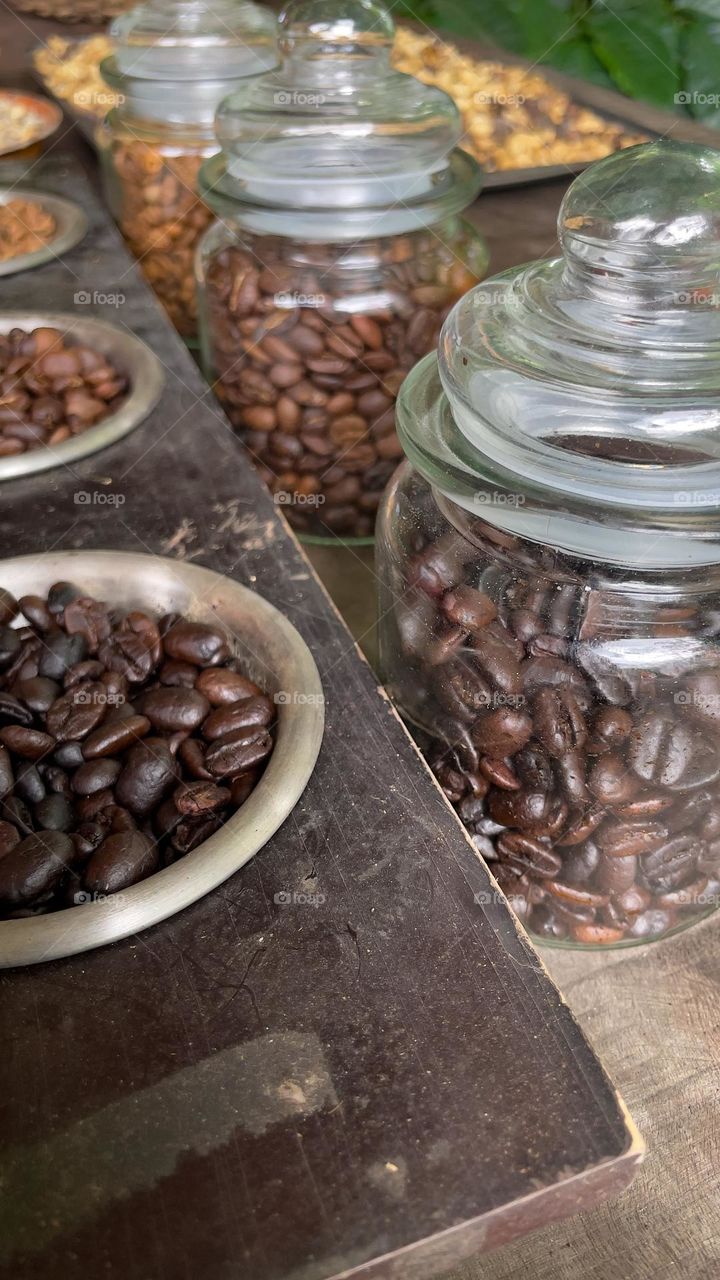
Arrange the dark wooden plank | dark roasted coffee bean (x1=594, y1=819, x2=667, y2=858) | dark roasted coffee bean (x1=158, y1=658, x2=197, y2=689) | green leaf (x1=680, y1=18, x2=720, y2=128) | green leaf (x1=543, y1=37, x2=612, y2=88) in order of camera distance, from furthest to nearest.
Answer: green leaf (x1=543, y1=37, x2=612, y2=88), green leaf (x1=680, y1=18, x2=720, y2=128), dark roasted coffee bean (x1=158, y1=658, x2=197, y2=689), dark roasted coffee bean (x1=594, y1=819, x2=667, y2=858), the dark wooden plank

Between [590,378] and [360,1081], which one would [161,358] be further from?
[360,1081]

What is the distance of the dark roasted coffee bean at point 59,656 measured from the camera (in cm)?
82

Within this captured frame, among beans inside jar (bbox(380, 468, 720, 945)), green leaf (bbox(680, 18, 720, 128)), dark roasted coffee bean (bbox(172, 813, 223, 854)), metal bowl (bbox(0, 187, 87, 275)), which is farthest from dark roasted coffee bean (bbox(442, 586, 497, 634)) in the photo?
green leaf (bbox(680, 18, 720, 128))

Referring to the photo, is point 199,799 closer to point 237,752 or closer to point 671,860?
point 237,752

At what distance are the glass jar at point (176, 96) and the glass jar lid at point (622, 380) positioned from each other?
2.91 ft

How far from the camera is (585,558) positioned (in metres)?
0.65

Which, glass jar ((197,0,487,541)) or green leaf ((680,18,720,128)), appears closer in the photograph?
glass jar ((197,0,487,541))

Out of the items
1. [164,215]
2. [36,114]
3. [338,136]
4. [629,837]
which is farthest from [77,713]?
[36,114]

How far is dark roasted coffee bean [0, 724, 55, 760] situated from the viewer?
0.73 meters

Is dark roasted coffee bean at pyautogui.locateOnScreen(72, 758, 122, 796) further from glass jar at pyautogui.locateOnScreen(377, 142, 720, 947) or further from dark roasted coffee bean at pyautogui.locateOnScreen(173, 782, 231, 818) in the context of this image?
glass jar at pyautogui.locateOnScreen(377, 142, 720, 947)

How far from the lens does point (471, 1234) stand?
0.49m

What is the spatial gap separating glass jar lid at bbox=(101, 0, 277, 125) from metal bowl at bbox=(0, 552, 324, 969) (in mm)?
799

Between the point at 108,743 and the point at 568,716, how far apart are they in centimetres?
33

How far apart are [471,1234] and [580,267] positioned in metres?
0.54
